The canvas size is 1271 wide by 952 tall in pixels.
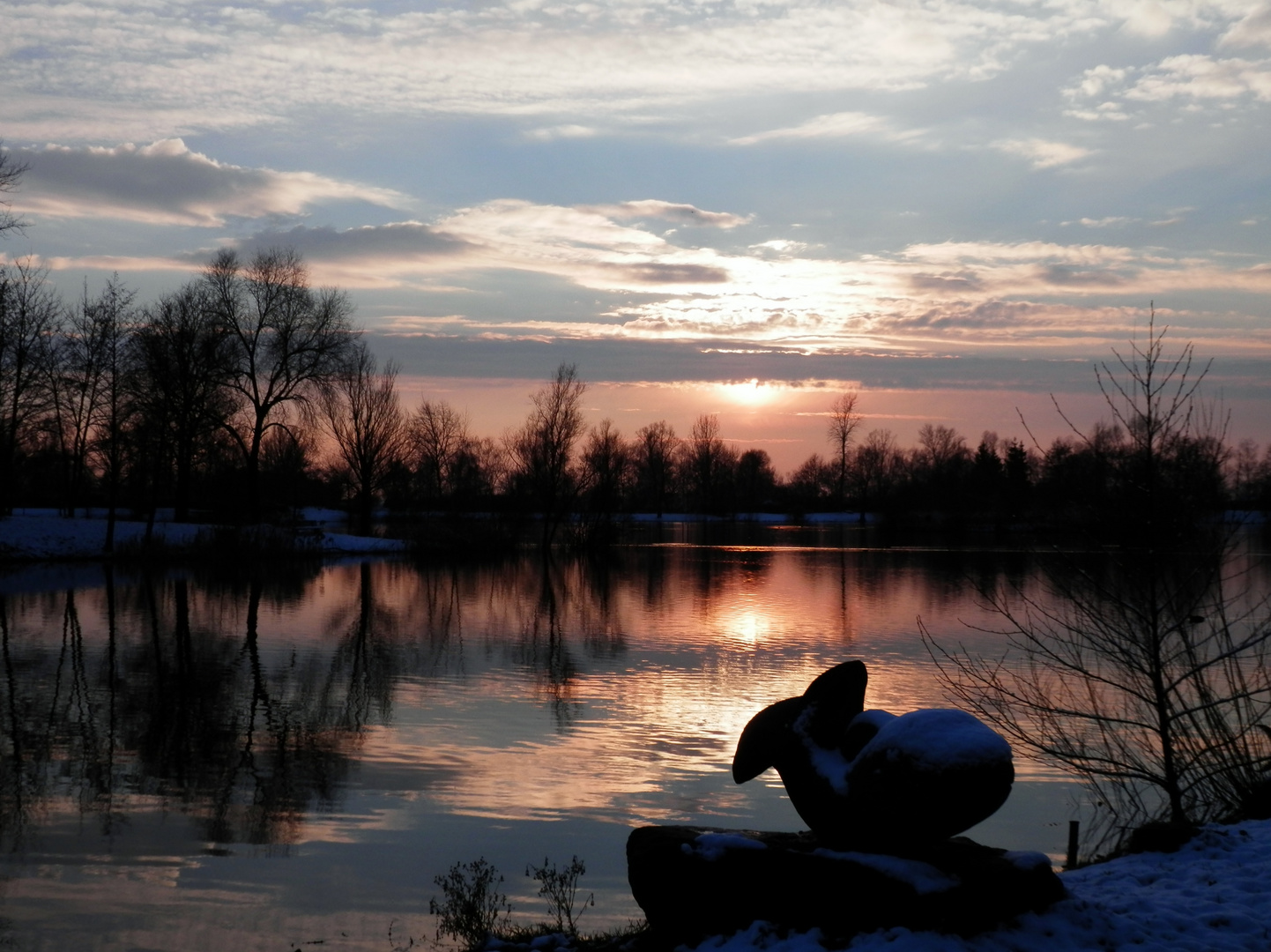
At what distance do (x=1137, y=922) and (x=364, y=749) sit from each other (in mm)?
9222

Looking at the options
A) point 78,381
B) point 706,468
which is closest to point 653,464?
point 706,468

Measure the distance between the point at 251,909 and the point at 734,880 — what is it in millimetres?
3849

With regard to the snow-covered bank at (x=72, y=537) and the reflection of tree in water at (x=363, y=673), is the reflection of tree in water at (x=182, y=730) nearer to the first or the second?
the reflection of tree in water at (x=363, y=673)

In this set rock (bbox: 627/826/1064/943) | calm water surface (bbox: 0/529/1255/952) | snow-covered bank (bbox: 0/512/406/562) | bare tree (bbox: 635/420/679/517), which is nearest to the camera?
rock (bbox: 627/826/1064/943)

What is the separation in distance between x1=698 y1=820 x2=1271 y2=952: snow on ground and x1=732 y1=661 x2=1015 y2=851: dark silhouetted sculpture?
657mm

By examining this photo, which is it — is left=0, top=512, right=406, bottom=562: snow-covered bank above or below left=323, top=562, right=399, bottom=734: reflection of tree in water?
above

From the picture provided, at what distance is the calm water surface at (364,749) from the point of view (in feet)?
27.2

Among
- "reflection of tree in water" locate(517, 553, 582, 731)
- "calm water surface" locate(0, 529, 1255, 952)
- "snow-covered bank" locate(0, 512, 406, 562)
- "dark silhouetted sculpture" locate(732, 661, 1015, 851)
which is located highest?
"dark silhouetted sculpture" locate(732, 661, 1015, 851)

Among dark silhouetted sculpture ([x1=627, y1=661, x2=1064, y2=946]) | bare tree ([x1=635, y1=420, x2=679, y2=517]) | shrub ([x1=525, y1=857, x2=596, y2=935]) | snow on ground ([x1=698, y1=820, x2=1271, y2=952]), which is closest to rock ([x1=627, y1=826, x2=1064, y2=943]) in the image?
dark silhouetted sculpture ([x1=627, y1=661, x2=1064, y2=946])

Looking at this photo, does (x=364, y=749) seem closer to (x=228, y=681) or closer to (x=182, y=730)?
(x=182, y=730)

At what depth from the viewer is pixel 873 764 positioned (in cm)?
633

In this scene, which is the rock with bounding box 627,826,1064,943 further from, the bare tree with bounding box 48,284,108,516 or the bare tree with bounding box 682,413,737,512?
the bare tree with bounding box 682,413,737,512

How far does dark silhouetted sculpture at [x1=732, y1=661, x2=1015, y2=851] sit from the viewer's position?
6047 mm

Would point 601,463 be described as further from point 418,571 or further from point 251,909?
point 251,909
